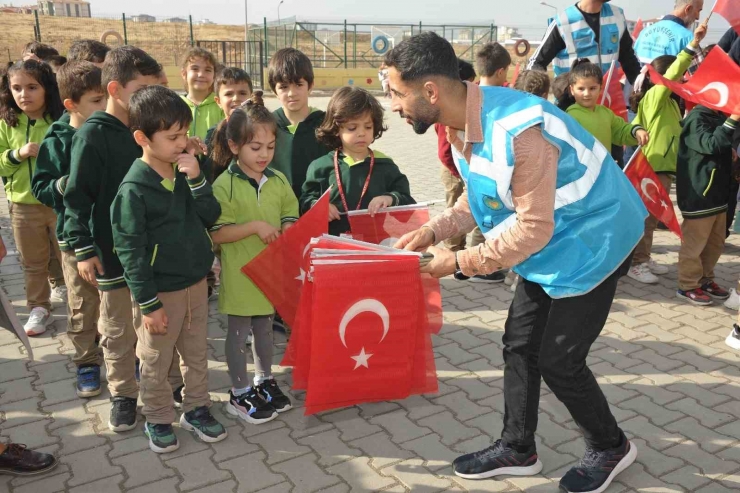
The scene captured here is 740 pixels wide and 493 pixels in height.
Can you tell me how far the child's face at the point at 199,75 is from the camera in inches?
195

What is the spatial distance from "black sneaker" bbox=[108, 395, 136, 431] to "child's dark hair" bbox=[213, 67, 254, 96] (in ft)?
7.45

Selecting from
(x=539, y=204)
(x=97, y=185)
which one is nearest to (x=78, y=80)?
(x=97, y=185)

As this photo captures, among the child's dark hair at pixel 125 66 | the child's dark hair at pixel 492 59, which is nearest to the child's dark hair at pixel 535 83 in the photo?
the child's dark hair at pixel 492 59

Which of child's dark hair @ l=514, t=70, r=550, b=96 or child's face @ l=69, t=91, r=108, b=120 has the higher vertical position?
child's dark hair @ l=514, t=70, r=550, b=96

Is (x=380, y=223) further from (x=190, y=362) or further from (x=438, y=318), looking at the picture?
(x=190, y=362)

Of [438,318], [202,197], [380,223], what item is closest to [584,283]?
[438,318]

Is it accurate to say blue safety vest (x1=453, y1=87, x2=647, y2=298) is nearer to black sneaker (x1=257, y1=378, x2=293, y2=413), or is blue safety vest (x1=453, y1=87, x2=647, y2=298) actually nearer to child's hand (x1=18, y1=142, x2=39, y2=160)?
black sneaker (x1=257, y1=378, x2=293, y2=413)

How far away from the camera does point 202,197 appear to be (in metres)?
3.31

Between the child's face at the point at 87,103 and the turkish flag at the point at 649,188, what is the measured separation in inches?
150

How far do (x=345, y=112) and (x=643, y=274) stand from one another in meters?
3.37

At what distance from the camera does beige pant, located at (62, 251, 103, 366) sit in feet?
12.8

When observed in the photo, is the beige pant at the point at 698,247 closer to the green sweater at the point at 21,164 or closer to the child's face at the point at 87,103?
the child's face at the point at 87,103

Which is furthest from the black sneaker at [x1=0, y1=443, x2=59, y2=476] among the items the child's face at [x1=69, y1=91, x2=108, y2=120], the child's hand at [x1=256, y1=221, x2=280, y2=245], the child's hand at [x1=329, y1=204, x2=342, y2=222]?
the child's hand at [x1=329, y1=204, x2=342, y2=222]

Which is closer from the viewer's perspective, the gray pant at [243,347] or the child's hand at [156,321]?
the child's hand at [156,321]
